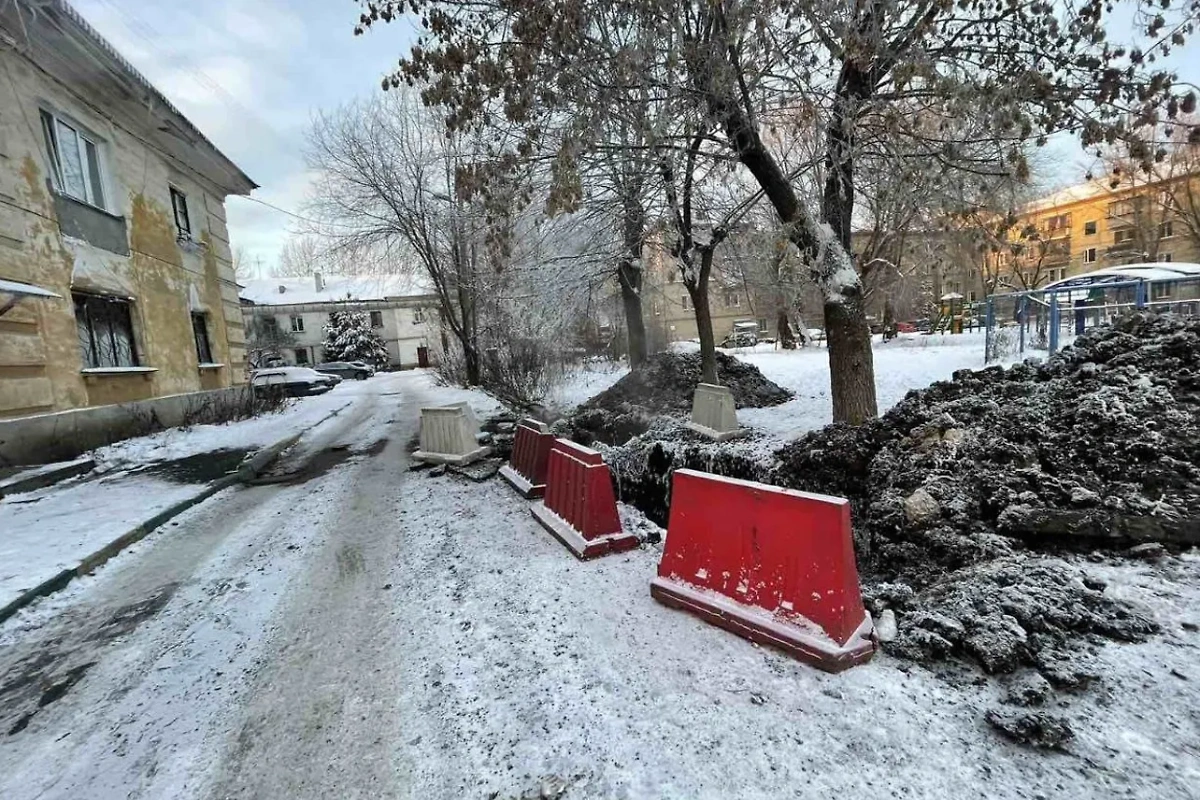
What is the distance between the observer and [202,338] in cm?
1430

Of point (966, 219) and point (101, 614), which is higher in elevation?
point (966, 219)

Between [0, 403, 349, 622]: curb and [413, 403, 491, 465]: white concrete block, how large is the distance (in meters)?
2.48

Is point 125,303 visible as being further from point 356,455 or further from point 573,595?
point 573,595

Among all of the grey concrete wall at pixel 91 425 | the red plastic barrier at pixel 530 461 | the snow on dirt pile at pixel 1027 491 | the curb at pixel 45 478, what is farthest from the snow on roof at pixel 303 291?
the snow on dirt pile at pixel 1027 491

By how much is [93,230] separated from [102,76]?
2.76m

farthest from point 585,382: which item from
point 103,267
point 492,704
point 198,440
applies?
point 492,704

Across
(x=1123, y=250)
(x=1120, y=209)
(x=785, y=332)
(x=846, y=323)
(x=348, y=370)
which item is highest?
(x=1120, y=209)

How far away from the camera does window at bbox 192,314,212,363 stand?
13992mm

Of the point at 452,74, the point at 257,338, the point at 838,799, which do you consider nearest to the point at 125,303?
the point at 452,74

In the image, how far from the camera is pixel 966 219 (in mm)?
7270

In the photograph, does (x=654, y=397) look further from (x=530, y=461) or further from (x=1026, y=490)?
(x=1026, y=490)

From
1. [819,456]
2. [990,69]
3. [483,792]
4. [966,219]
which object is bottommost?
[483,792]

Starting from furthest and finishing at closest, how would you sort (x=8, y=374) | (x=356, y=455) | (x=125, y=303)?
(x=125, y=303) < (x=356, y=455) < (x=8, y=374)

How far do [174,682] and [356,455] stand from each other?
7.18 metres
